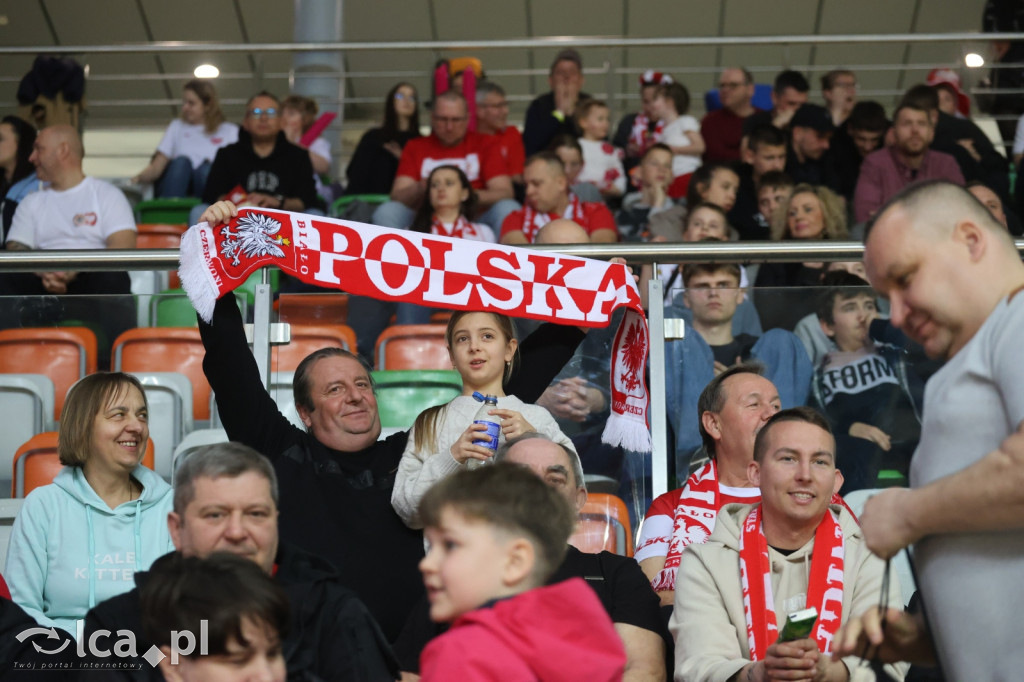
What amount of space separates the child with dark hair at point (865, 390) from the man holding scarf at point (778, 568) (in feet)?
3.12

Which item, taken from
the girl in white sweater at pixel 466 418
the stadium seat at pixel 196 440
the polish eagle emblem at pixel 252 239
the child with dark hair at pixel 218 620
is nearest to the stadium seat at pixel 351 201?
the stadium seat at pixel 196 440

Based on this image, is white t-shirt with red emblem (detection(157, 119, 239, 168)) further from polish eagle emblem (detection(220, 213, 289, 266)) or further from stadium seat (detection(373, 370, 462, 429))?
polish eagle emblem (detection(220, 213, 289, 266))

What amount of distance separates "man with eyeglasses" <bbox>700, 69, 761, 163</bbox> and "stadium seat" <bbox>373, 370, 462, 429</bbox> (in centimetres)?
395

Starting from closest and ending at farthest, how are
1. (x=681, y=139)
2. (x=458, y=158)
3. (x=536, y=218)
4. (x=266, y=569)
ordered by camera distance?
(x=266, y=569) < (x=536, y=218) < (x=458, y=158) < (x=681, y=139)

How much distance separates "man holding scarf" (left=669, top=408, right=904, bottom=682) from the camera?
3.13 m

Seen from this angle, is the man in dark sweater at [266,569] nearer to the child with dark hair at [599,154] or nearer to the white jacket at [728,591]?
the white jacket at [728,591]

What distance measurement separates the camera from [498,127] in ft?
25.1

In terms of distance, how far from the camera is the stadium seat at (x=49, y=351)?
4570 mm

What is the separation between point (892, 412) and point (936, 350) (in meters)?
2.15

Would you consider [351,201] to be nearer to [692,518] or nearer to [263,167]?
[263,167]

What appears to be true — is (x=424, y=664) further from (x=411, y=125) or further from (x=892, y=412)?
(x=411, y=125)

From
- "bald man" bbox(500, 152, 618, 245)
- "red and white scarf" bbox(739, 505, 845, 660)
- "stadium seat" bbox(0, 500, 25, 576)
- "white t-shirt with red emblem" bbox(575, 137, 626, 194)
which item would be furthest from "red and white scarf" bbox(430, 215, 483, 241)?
"red and white scarf" bbox(739, 505, 845, 660)

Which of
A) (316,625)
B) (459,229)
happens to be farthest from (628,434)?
(459,229)

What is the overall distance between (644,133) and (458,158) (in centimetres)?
160
